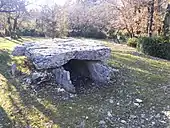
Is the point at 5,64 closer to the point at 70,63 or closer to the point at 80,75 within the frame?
the point at 70,63

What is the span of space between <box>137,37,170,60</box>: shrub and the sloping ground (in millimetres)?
6318

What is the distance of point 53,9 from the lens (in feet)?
94.9

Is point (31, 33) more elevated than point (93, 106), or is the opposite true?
point (31, 33)

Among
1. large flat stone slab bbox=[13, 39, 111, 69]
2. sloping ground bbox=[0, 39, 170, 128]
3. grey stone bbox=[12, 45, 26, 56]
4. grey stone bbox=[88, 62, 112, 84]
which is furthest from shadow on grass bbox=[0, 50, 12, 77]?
grey stone bbox=[88, 62, 112, 84]

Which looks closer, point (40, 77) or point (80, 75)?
point (40, 77)

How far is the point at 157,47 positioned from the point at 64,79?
9.15m

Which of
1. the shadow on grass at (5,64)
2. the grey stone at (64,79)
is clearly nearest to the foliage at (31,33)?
the shadow on grass at (5,64)

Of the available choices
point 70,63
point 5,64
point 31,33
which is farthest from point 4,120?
point 31,33

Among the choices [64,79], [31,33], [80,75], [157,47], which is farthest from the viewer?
[31,33]

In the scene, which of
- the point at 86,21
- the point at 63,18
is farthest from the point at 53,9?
the point at 86,21

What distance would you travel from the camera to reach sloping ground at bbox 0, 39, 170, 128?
6664 millimetres

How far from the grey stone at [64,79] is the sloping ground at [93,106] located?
304 millimetres

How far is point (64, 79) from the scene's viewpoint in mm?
8406

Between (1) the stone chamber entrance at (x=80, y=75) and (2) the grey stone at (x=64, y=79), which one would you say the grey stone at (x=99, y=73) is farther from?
(2) the grey stone at (x=64, y=79)
